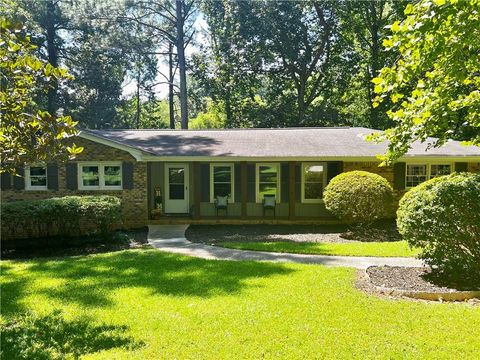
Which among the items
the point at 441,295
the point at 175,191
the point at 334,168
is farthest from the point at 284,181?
the point at 441,295

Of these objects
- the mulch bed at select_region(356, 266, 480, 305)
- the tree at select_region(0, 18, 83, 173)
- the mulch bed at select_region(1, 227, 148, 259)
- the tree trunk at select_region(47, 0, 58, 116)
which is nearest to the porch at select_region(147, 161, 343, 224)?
the mulch bed at select_region(1, 227, 148, 259)

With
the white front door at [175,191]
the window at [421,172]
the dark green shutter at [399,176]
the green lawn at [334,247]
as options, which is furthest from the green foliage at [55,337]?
the window at [421,172]

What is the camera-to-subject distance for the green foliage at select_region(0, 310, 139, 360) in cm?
480

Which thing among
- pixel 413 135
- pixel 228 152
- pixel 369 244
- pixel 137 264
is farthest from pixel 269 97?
pixel 413 135

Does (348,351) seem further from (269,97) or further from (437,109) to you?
(269,97)

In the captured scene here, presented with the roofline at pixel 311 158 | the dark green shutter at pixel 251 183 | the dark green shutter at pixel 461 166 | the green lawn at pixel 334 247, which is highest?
the roofline at pixel 311 158

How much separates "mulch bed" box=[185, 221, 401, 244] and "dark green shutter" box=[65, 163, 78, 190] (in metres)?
4.61

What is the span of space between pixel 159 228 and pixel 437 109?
34.4 feet

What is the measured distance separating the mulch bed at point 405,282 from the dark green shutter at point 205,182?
28.1 ft

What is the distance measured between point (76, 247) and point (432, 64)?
32.3 ft

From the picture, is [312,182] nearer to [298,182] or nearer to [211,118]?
[298,182]

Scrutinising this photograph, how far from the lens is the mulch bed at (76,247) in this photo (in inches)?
420

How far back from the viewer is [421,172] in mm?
15281

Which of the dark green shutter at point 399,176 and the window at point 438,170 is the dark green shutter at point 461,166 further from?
the dark green shutter at point 399,176
